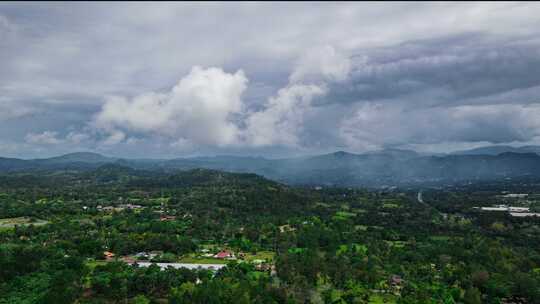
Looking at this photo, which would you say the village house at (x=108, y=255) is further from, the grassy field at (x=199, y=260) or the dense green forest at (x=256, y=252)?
the grassy field at (x=199, y=260)

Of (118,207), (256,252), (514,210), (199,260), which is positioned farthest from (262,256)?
(514,210)

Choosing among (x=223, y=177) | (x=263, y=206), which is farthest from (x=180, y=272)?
(x=223, y=177)

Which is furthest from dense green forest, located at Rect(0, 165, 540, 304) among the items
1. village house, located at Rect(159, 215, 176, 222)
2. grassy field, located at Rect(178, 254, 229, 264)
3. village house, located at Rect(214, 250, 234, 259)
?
village house, located at Rect(159, 215, 176, 222)

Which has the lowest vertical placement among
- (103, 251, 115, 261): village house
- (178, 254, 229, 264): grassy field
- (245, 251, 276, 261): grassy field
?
(245, 251, 276, 261): grassy field

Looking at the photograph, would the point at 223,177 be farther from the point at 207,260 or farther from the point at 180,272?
the point at 180,272

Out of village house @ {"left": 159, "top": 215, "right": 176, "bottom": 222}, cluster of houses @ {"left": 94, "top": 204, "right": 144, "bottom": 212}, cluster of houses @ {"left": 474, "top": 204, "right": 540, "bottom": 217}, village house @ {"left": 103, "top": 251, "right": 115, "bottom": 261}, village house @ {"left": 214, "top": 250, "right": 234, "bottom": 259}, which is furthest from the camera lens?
cluster of houses @ {"left": 474, "top": 204, "right": 540, "bottom": 217}

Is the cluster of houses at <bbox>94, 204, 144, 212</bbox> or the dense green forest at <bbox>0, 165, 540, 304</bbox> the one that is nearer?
the dense green forest at <bbox>0, 165, 540, 304</bbox>

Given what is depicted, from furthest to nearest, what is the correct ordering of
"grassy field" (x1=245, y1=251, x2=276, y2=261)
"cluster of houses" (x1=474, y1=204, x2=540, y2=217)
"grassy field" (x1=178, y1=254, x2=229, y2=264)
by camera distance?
"cluster of houses" (x1=474, y1=204, x2=540, y2=217), "grassy field" (x1=245, y1=251, x2=276, y2=261), "grassy field" (x1=178, y1=254, x2=229, y2=264)

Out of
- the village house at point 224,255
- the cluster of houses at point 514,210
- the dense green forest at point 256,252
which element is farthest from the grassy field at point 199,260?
the cluster of houses at point 514,210

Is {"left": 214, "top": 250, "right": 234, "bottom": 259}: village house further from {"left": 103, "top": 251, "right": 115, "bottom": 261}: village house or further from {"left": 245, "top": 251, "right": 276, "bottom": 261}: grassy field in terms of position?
{"left": 103, "top": 251, "right": 115, "bottom": 261}: village house
